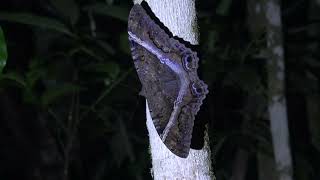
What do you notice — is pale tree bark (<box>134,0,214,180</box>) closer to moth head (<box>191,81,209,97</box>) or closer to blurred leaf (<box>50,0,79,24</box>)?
moth head (<box>191,81,209,97</box>)

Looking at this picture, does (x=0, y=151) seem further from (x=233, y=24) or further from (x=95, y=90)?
(x=233, y=24)

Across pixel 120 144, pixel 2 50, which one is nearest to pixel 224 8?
pixel 120 144

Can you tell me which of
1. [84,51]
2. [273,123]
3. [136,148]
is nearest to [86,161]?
[136,148]

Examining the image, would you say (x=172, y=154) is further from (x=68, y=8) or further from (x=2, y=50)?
(x=68, y=8)

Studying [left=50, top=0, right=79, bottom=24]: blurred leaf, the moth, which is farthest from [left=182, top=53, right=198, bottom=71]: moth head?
[left=50, top=0, right=79, bottom=24]: blurred leaf

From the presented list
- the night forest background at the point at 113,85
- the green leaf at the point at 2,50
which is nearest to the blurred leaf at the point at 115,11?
the night forest background at the point at 113,85

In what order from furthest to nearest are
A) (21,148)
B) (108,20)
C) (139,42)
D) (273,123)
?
(108,20), (21,148), (273,123), (139,42)

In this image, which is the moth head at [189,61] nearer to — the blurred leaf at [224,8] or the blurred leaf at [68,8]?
the blurred leaf at [68,8]

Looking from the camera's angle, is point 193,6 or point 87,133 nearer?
point 193,6
